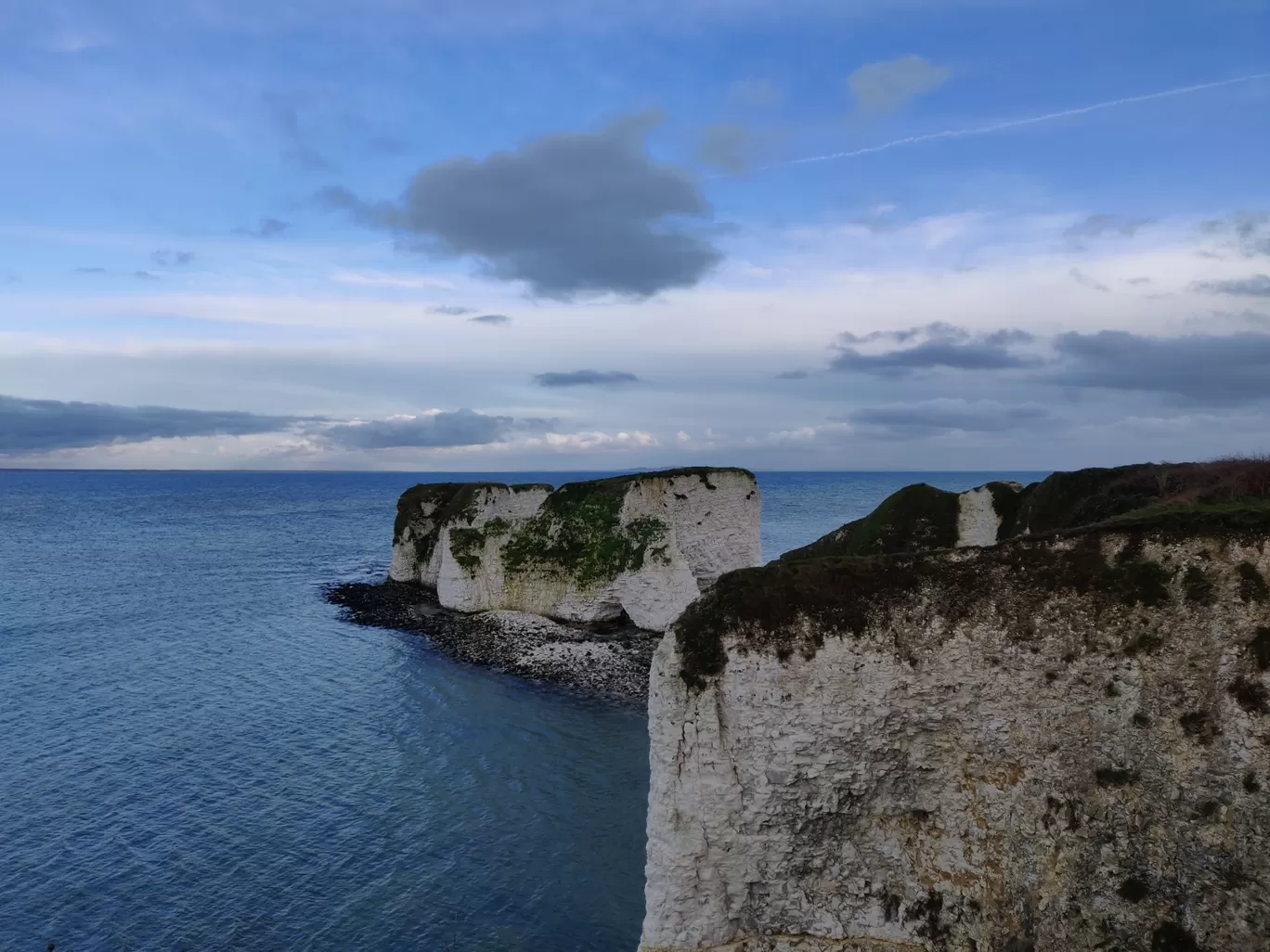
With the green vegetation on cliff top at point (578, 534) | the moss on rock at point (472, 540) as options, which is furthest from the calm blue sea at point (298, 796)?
the green vegetation on cliff top at point (578, 534)

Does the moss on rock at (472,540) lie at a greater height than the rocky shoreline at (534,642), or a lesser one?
greater

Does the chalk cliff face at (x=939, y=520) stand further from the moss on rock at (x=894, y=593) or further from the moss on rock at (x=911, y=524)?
the moss on rock at (x=894, y=593)

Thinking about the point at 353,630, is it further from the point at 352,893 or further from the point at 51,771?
the point at 352,893

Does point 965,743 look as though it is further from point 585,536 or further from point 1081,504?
point 585,536

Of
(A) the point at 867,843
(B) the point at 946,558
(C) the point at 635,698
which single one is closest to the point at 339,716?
(C) the point at 635,698

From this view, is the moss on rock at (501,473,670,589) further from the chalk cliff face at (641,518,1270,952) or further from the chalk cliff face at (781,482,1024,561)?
the chalk cliff face at (641,518,1270,952)

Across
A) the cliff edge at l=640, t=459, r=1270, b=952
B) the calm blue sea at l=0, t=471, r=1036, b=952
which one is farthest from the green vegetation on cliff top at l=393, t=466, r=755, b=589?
the cliff edge at l=640, t=459, r=1270, b=952

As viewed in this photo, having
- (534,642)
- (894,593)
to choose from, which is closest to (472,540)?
(534,642)
